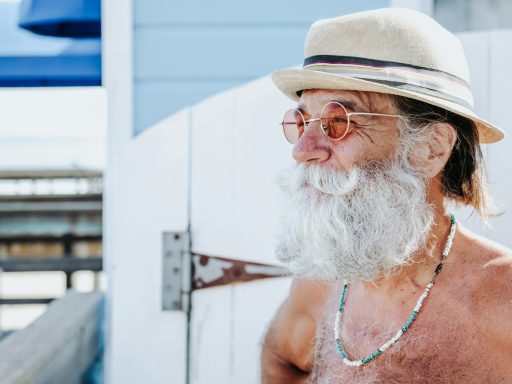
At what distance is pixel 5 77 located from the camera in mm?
2576

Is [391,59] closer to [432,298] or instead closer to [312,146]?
[312,146]

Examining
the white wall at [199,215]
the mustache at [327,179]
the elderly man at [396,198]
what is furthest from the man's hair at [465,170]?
the white wall at [199,215]

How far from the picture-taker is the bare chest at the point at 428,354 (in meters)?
1.35

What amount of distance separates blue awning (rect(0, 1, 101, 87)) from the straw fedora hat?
1313 mm

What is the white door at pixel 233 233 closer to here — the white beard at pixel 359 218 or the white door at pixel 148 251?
the white door at pixel 148 251

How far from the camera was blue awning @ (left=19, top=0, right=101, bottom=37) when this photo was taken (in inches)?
99.0

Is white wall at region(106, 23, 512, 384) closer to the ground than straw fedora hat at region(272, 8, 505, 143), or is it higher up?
closer to the ground

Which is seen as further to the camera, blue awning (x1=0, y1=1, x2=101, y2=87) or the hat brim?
blue awning (x1=0, y1=1, x2=101, y2=87)

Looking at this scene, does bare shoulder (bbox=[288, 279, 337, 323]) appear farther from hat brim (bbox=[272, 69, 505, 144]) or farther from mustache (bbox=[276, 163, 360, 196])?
hat brim (bbox=[272, 69, 505, 144])

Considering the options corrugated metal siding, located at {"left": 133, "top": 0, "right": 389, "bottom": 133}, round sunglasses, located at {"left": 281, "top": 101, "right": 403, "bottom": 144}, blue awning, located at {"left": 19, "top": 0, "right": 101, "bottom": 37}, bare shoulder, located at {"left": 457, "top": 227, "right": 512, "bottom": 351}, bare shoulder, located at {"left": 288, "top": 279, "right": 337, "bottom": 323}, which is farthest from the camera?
blue awning, located at {"left": 19, "top": 0, "right": 101, "bottom": 37}

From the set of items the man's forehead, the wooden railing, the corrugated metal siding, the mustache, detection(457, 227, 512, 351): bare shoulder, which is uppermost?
the corrugated metal siding

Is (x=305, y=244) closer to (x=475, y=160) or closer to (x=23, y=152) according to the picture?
(x=475, y=160)

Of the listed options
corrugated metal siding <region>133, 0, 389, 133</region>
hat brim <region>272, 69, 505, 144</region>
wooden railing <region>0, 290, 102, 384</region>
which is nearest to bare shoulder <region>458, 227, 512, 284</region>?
hat brim <region>272, 69, 505, 144</region>

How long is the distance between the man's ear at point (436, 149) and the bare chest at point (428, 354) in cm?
29
